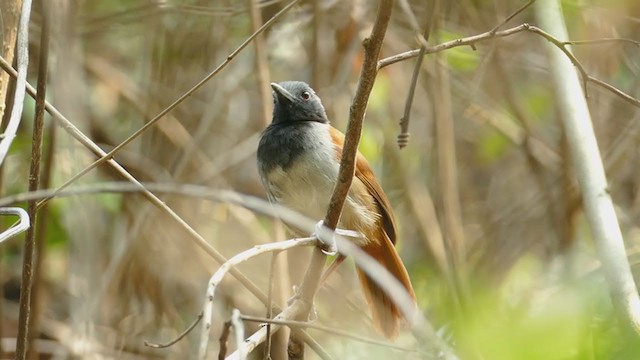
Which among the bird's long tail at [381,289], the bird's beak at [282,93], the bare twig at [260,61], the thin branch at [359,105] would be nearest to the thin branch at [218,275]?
the thin branch at [359,105]

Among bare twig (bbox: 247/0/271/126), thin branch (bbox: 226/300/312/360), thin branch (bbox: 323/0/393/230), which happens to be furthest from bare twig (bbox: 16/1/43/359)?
bare twig (bbox: 247/0/271/126)

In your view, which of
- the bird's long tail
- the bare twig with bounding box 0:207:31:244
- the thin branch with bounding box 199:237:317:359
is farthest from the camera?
the bird's long tail

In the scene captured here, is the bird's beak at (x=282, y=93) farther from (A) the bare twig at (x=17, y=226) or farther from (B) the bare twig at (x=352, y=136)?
(A) the bare twig at (x=17, y=226)

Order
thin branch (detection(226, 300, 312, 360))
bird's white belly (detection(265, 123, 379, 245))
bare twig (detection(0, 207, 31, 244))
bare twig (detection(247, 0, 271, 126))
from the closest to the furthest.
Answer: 1. bare twig (detection(0, 207, 31, 244))
2. thin branch (detection(226, 300, 312, 360))
3. bird's white belly (detection(265, 123, 379, 245))
4. bare twig (detection(247, 0, 271, 126))

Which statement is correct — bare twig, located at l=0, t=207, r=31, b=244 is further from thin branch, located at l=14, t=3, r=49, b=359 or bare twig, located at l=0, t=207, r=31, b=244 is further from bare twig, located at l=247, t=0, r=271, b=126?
bare twig, located at l=247, t=0, r=271, b=126

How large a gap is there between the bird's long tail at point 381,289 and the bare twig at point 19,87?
2047mm

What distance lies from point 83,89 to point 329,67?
152cm

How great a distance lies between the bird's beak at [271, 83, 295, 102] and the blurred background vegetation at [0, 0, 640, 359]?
236 millimetres

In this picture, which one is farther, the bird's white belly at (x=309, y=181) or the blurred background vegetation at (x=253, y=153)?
the blurred background vegetation at (x=253, y=153)

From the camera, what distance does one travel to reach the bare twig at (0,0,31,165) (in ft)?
6.08

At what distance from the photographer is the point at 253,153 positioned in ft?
17.0

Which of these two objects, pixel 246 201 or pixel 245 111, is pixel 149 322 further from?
pixel 246 201

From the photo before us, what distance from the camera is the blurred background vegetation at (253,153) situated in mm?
4383

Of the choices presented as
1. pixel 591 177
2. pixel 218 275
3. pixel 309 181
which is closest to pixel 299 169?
pixel 309 181
